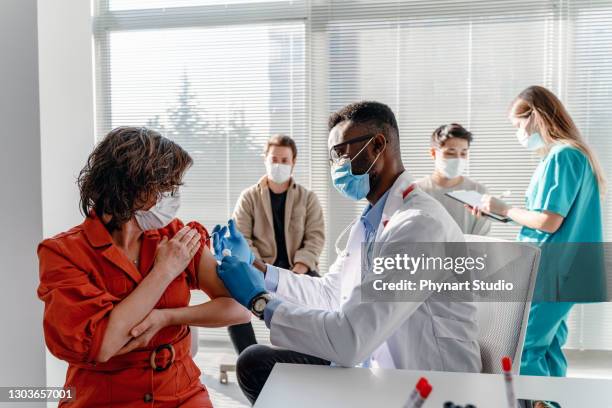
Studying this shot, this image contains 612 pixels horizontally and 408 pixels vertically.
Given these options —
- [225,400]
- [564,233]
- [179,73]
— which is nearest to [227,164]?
[179,73]

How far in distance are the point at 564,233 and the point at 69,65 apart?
2.12 metres

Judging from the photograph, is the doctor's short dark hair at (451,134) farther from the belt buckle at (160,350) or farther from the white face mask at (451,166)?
the belt buckle at (160,350)

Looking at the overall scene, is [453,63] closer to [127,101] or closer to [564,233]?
[564,233]

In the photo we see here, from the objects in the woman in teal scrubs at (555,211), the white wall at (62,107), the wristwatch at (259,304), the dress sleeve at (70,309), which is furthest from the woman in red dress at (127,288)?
the woman in teal scrubs at (555,211)

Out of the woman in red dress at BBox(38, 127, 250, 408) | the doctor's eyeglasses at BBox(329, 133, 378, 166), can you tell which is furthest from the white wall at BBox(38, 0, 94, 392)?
the doctor's eyeglasses at BBox(329, 133, 378, 166)

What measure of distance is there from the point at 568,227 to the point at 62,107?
6.88ft

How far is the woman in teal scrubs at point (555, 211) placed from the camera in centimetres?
214

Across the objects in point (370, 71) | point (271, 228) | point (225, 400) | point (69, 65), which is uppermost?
point (370, 71)

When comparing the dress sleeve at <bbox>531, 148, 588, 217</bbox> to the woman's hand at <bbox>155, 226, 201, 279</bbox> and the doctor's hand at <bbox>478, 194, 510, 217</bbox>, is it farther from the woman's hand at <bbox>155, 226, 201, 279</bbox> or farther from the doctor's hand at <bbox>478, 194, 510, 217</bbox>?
the woman's hand at <bbox>155, 226, 201, 279</bbox>

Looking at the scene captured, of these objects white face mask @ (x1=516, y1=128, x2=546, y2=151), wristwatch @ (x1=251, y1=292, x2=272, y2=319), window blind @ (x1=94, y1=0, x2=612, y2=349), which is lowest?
wristwatch @ (x1=251, y1=292, x2=272, y2=319)

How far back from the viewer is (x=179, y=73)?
341 cm

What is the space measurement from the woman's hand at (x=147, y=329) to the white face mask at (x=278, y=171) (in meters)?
1.71

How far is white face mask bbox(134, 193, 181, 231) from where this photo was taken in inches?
50.6

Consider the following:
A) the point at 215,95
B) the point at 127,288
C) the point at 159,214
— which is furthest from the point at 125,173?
the point at 215,95
